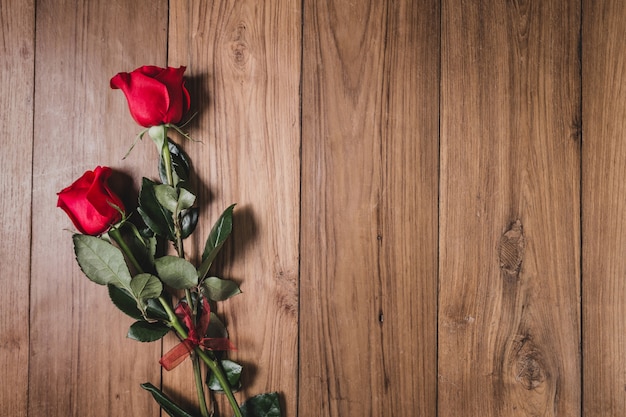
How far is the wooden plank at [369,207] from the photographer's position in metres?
0.70

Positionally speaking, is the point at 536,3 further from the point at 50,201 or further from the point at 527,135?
the point at 50,201

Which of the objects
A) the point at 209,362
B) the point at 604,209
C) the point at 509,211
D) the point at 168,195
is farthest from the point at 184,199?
the point at 604,209

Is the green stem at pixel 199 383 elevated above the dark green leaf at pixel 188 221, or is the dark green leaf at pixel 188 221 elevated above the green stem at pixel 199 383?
the dark green leaf at pixel 188 221

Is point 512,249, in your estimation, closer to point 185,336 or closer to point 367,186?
point 367,186

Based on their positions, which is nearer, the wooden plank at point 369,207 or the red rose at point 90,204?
the red rose at point 90,204

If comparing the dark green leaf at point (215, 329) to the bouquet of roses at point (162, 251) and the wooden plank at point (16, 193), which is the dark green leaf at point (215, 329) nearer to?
the bouquet of roses at point (162, 251)

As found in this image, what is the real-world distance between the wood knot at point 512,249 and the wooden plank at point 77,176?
0.55 m

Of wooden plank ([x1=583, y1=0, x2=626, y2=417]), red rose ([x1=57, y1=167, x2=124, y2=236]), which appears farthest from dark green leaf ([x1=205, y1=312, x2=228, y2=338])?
wooden plank ([x1=583, y1=0, x2=626, y2=417])

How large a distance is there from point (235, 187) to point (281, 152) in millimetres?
89

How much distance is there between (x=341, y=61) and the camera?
0.71 meters

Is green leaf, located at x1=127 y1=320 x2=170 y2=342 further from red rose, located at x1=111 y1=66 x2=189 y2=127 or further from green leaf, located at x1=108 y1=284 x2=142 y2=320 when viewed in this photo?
red rose, located at x1=111 y1=66 x2=189 y2=127

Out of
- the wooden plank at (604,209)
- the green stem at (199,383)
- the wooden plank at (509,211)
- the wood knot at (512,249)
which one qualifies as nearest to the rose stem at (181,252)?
the green stem at (199,383)

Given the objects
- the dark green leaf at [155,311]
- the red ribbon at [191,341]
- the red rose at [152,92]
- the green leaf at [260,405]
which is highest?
the red rose at [152,92]

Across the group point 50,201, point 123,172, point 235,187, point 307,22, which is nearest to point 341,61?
point 307,22
